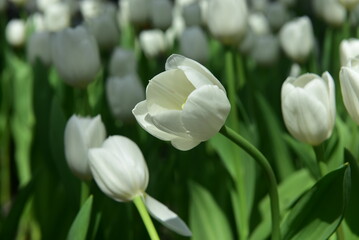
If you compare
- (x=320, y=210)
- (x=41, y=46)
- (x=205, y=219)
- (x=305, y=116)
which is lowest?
(x=205, y=219)

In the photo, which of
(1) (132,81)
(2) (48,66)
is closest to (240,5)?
(1) (132,81)

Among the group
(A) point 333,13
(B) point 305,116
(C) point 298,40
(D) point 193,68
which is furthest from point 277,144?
(D) point 193,68

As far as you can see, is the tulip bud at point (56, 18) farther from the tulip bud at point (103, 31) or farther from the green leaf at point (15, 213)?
the green leaf at point (15, 213)

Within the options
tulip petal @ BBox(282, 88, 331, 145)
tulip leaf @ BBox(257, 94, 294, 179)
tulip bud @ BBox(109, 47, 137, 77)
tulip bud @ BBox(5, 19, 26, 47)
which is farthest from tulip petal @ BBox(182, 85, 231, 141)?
tulip bud @ BBox(5, 19, 26, 47)

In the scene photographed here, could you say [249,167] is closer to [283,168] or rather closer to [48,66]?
[283,168]

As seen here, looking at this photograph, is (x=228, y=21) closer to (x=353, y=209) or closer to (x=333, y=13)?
(x=353, y=209)
